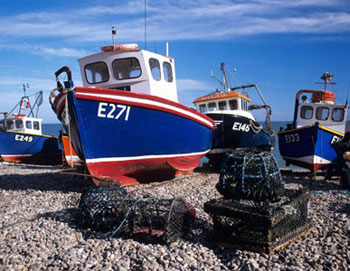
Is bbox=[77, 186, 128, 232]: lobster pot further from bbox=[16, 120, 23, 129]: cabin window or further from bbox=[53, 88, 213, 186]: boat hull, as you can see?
bbox=[16, 120, 23, 129]: cabin window

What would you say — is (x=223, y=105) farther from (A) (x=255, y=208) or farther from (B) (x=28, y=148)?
(B) (x=28, y=148)

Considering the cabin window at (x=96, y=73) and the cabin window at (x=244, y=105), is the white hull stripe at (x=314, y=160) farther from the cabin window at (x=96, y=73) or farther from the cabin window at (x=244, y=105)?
the cabin window at (x=96, y=73)

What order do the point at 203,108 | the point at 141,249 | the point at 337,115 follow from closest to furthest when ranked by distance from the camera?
the point at 141,249, the point at 337,115, the point at 203,108

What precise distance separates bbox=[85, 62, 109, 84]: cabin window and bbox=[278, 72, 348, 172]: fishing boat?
652cm

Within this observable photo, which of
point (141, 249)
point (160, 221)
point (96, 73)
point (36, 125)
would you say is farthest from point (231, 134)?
point (36, 125)

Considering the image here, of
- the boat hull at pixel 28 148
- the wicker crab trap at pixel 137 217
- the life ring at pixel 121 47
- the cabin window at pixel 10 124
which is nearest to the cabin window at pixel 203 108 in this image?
the life ring at pixel 121 47

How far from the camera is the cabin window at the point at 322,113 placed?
Answer: 11.1 metres

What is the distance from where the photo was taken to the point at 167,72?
29.5ft

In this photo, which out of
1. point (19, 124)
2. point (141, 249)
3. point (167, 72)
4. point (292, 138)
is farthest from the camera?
point (19, 124)

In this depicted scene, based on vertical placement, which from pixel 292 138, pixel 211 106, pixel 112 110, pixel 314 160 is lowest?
pixel 314 160

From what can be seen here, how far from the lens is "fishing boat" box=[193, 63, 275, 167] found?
11.2 meters

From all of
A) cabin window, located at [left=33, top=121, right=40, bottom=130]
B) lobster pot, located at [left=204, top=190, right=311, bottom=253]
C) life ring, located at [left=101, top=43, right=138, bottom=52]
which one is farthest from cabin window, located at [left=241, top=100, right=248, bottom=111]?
cabin window, located at [left=33, top=121, right=40, bottom=130]

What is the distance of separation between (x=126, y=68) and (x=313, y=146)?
251 inches

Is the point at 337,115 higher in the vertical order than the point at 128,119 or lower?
lower
